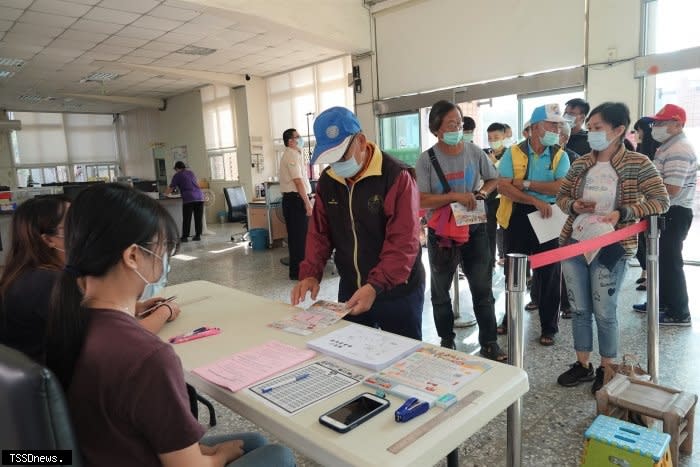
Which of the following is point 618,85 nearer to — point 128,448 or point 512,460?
point 512,460

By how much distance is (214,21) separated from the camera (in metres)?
6.33

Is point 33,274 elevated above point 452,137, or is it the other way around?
point 452,137

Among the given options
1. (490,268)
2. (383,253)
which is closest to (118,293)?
(383,253)

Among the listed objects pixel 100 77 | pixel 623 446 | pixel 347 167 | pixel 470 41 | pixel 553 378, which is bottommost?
pixel 553 378

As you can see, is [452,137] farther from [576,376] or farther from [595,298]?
[576,376]

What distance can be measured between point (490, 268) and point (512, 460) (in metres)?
1.46

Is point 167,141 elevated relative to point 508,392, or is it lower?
elevated

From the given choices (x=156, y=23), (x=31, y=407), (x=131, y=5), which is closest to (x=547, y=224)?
(x=31, y=407)

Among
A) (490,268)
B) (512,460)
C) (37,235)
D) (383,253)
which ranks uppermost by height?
(37,235)

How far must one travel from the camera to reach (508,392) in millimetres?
1035

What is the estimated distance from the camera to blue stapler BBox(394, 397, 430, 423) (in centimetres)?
92

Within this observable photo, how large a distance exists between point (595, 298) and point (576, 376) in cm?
44

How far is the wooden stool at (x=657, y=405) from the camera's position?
1.73 metres

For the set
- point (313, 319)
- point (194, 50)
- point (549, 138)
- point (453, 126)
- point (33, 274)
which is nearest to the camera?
point (33, 274)
